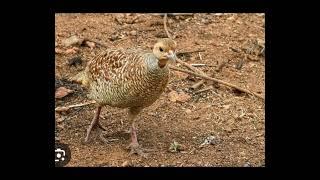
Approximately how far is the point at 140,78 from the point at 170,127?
1.26 m

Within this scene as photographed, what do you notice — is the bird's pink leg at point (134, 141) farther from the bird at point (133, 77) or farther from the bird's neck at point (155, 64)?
the bird's neck at point (155, 64)

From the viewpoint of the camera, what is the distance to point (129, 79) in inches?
235

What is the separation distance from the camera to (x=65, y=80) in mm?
7957

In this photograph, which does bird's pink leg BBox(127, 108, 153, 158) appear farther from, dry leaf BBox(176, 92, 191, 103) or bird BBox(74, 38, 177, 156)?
dry leaf BBox(176, 92, 191, 103)

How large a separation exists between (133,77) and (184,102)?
1716 millimetres

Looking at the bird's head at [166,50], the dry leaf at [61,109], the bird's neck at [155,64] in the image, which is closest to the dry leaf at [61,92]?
the dry leaf at [61,109]

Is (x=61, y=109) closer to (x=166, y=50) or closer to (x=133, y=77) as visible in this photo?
(x=133, y=77)

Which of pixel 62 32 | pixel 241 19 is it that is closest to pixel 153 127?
pixel 62 32

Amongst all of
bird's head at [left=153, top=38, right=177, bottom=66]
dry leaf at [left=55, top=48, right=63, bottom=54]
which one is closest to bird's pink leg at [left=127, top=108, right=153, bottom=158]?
bird's head at [left=153, top=38, right=177, bottom=66]

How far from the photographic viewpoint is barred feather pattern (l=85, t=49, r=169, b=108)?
19.4ft
